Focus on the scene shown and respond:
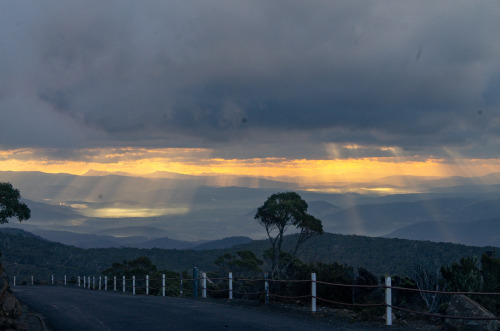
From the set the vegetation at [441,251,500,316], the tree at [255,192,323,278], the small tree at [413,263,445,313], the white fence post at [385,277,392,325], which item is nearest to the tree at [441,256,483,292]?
the vegetation at [441,251,500,316]

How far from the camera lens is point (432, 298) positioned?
748 inches

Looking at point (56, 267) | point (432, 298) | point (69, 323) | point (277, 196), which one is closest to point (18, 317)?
point (69, 323)

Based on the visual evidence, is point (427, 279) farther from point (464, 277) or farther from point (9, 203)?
point (9, 203)

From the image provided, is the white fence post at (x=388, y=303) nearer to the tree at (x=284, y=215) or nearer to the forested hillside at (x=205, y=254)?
the tree at (x=284, y=215)

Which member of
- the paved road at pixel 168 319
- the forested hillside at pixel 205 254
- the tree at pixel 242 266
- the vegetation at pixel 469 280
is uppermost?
the vegetation at pixel 469 280

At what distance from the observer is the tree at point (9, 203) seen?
46.3 metres

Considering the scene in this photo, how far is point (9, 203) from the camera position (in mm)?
46469

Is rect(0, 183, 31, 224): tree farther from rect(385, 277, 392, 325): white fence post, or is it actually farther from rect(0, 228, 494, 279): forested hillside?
rect(0, 228, 494, 279): forested hillside

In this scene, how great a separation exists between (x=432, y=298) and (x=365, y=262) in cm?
8548

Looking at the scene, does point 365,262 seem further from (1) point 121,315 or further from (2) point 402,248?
(1) point 121,315

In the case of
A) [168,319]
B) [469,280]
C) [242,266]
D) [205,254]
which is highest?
[469,280]


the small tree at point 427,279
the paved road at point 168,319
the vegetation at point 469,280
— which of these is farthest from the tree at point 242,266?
the vegetation at point 469,280

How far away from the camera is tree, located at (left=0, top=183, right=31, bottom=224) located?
46312 mm

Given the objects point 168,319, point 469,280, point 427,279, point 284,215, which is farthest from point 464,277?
point 284,215
